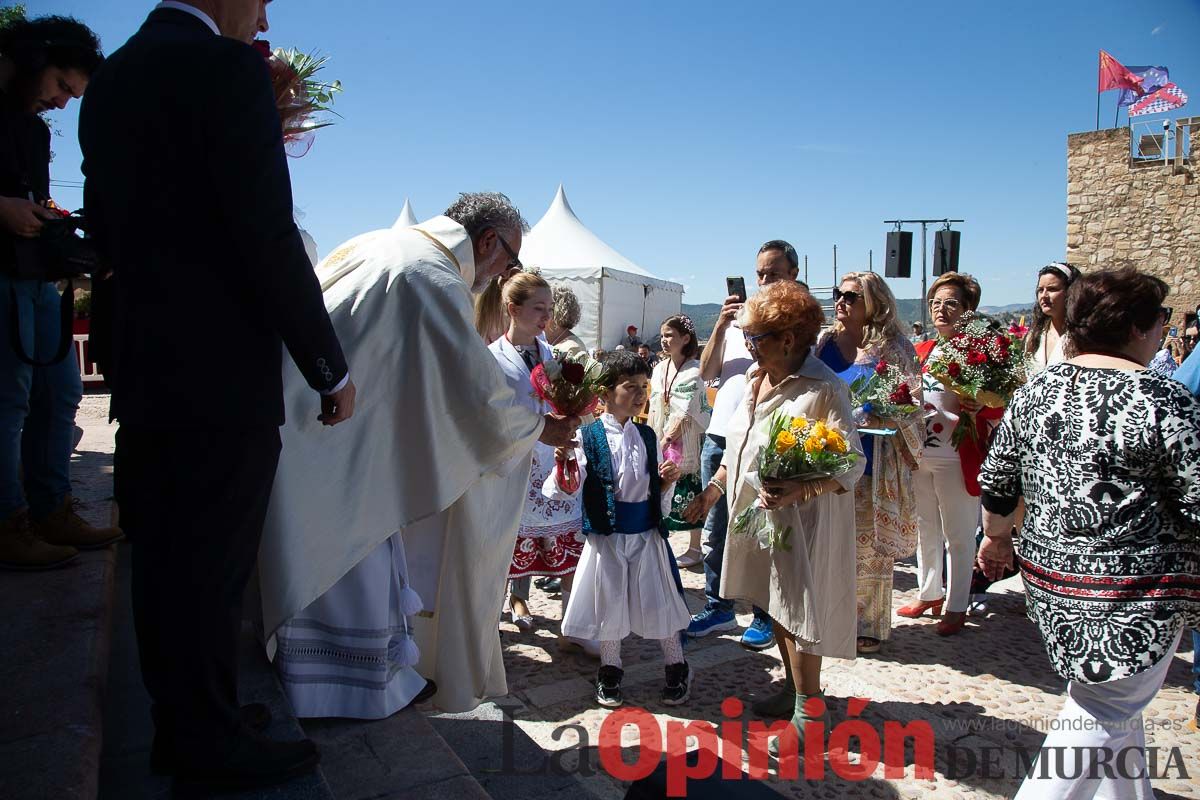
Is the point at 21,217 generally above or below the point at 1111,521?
above

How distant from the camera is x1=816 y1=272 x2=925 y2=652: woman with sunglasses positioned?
15.0 feet

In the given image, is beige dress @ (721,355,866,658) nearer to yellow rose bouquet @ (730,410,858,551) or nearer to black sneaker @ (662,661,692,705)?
yellow rose bouquet @ (730,410,858,551)

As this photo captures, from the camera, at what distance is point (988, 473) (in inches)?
115

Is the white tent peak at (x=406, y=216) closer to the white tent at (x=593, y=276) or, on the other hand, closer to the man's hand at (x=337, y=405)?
the white tent at (x=593, y=276)

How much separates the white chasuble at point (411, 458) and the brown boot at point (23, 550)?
47.3 inches

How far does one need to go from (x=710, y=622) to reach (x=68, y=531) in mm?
3391

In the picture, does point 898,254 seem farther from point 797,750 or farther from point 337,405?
point 337,405

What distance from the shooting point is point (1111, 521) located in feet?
8.12

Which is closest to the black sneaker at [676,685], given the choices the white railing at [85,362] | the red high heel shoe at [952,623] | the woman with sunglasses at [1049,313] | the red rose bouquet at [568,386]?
the red rose bouquet at [568,386]

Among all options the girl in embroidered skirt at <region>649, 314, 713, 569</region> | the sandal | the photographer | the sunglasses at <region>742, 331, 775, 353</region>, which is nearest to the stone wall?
the girl in embroidered skirt at <region>649, 314, 713, 569</region>

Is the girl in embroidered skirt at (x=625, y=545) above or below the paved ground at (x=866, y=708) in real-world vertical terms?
above

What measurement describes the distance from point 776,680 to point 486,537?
6.59 feet

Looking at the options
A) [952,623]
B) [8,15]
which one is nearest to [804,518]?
[952,623]

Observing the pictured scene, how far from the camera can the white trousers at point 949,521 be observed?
4836 mm
